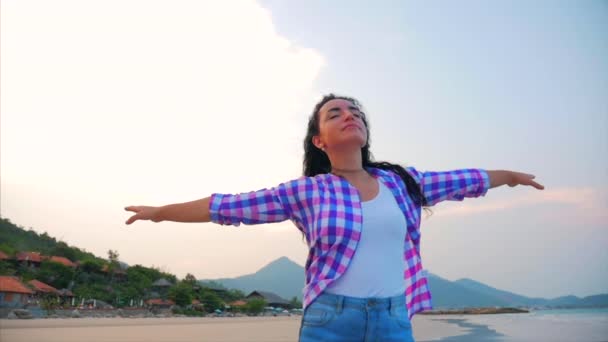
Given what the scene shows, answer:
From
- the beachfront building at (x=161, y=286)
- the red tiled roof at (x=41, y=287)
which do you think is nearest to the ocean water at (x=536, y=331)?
the red tiled roof at (x=41, y=287)

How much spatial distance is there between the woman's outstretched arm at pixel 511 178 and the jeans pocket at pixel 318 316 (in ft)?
3.27

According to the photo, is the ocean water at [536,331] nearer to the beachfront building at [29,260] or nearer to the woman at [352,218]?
the woman at [352,218]

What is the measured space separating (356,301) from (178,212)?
29.6 inches

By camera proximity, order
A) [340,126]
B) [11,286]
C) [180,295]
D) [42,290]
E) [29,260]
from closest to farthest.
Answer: [340,126]
[11,286]
[42,290]
[29,260]
[180,295]

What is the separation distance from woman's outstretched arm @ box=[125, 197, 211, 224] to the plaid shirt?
0.03m

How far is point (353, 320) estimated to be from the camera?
176 cm

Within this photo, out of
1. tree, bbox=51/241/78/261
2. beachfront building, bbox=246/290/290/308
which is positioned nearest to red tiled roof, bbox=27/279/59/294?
tree, bbox=51/241/78/261

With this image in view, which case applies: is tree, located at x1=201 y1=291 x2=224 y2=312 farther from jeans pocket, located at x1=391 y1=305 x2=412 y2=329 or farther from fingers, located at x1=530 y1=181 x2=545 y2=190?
jeans pocket, located at x1=391 y1=305 x2=412 y2=329

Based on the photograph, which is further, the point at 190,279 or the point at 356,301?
the point at 190,279

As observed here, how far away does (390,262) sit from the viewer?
189cm

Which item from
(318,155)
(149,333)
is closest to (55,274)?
(149,333)

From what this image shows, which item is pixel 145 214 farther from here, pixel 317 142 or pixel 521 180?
pixel 521 180

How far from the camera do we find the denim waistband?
1781mm

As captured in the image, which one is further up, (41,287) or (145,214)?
(145,214)
